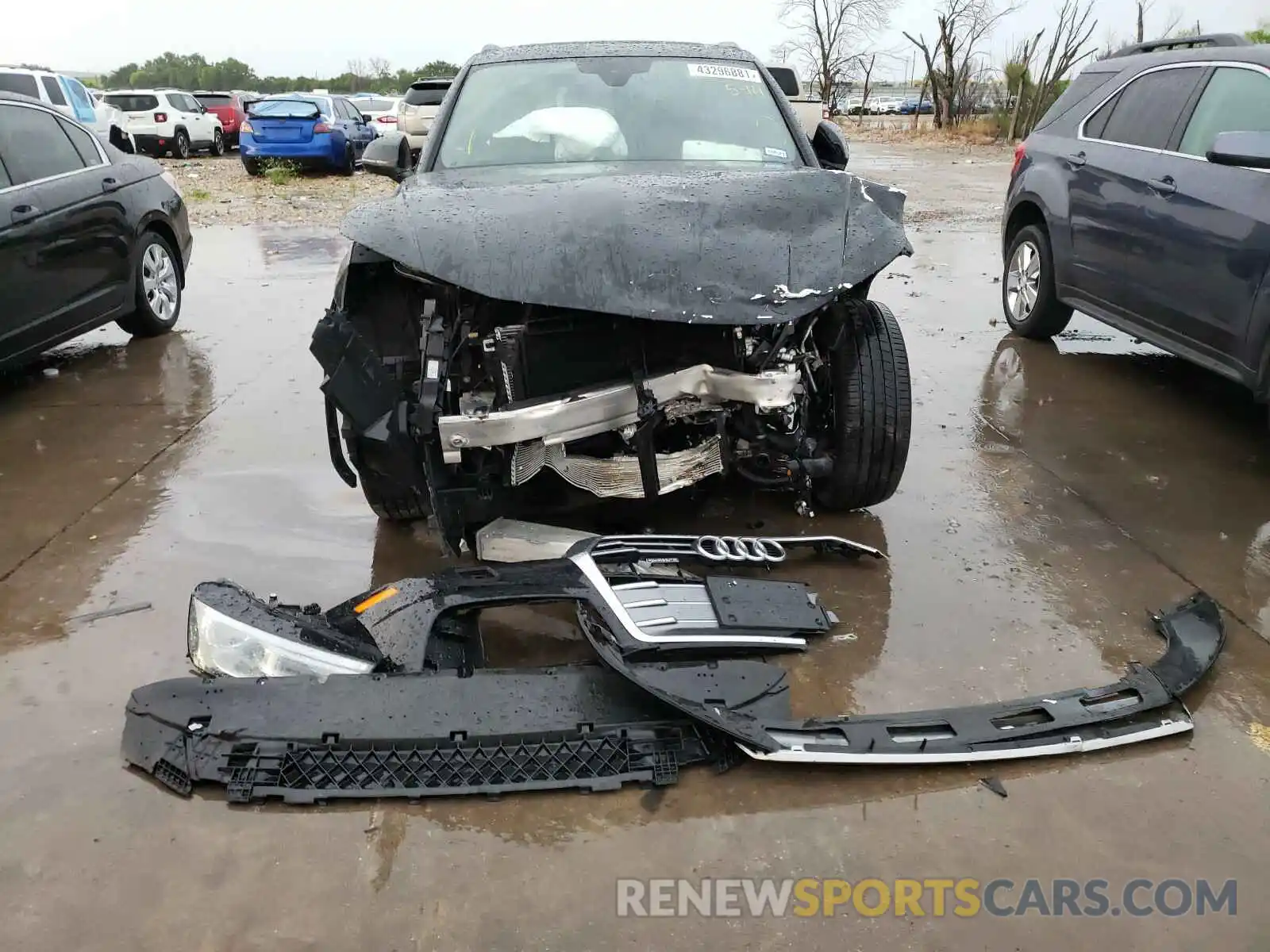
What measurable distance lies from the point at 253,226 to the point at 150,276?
5.40 m

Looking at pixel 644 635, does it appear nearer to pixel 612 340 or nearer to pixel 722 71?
pixel 612 340

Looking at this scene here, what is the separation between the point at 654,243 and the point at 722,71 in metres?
1.91

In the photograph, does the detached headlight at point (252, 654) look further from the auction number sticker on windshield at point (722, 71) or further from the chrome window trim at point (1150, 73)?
the chrome window trim at point (1150, 73)

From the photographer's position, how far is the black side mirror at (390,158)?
13.4ft

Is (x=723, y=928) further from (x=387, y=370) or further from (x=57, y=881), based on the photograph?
(x=387, y=370)

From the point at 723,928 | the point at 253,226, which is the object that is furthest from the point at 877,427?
the point at 253,226

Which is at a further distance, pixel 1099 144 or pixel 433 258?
pixel 1099 144

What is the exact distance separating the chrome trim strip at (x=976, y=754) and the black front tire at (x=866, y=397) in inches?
46.3

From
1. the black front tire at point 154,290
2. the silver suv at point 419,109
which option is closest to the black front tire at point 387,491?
the black front tire at point 154,290

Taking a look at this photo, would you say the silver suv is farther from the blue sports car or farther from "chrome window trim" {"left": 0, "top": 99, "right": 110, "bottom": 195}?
"chrome window trim" {"left": 0, "top": 99, "right": 110, "bottom": 195}

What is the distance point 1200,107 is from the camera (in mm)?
4543

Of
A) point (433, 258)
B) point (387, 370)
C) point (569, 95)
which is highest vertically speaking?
point (569, 95)

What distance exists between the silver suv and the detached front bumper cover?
1082 cm

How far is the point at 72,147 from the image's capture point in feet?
18.4
